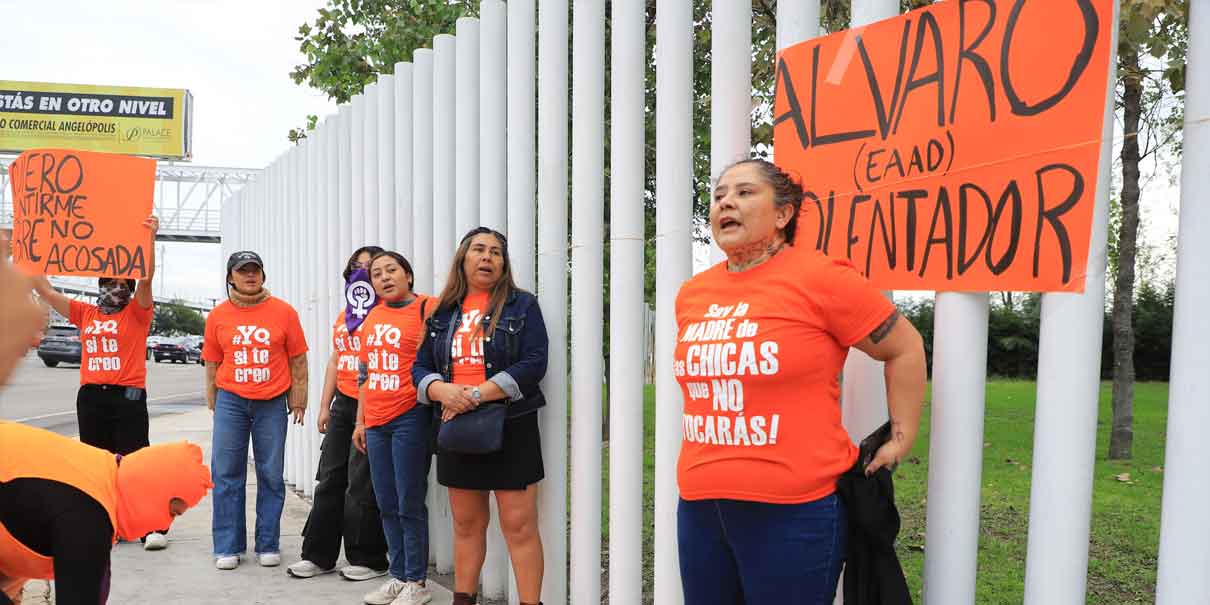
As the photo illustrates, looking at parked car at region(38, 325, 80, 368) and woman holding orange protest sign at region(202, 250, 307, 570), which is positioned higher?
woman holding orange protest sign at region(202, 250, 307, 570)

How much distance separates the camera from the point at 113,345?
581cm

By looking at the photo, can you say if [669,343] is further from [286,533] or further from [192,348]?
[192,348]

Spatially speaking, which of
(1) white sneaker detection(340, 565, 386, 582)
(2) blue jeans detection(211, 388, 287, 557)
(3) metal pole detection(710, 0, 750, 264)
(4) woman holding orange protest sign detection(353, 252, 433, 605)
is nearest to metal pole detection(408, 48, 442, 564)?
(1) white sneaker detection(340, 565, 386, 582)

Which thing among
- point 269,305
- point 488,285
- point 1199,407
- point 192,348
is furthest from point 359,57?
point 192,348

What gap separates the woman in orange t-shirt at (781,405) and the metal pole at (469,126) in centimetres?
280

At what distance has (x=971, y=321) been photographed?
9.01 feet

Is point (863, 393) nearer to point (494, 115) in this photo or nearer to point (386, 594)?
point (494, 115)

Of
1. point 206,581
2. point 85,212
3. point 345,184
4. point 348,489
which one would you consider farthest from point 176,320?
point 348,489

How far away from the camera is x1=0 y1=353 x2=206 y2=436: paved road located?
14.1 m

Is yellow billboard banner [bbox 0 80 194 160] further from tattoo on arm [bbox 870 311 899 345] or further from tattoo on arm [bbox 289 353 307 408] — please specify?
tattoo on arm [bbox 870 311 899 345]

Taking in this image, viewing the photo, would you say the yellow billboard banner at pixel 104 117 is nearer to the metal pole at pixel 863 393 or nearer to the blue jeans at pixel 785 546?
the metal pole at pixel 863 393

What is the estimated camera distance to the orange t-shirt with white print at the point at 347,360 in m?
5.41

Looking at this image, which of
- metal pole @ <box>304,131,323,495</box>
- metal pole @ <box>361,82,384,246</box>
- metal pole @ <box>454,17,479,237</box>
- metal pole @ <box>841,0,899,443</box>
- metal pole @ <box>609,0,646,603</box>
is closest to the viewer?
metal pole @ <box>841,0,899,443</box>

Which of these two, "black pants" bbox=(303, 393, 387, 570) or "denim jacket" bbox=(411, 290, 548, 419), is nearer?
"denim jacket" bbox=(411, 290, 548, 419)
